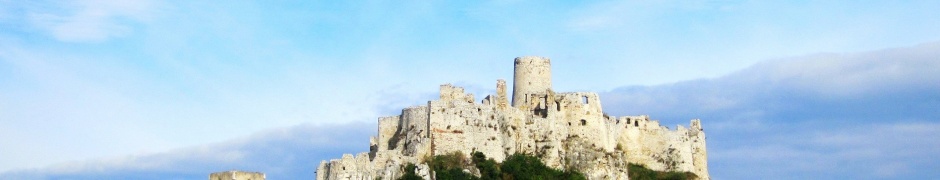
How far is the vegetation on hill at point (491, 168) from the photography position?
10119 cm

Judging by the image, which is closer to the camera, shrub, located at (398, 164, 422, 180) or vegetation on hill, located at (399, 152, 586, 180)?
shrub, located at (398, 164, 422, 180)

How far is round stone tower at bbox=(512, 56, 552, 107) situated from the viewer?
115438 mm

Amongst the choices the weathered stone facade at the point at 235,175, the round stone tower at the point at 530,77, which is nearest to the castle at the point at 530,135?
the round stone tower at the point at 530,77

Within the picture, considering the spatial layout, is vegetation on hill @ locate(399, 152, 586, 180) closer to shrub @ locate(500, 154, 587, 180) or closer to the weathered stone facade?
shrub @ locate(500, 154, 587, 180)

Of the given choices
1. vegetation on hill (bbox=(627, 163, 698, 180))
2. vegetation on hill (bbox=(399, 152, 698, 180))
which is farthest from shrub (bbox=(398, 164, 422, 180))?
vegetation on hill (bbox=(627, 163, 698, 180))

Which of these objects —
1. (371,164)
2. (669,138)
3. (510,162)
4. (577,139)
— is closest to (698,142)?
(669,138)

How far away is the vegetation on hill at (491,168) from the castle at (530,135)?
609 mm

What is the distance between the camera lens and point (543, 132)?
11075 centimetres

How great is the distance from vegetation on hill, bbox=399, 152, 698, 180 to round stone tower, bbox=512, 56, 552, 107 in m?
8.31

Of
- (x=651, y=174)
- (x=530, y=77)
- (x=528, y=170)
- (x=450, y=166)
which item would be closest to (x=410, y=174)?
(x=450, y=166)

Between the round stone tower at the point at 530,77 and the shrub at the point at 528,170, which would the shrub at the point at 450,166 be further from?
the round stone tower at the point at 530,77

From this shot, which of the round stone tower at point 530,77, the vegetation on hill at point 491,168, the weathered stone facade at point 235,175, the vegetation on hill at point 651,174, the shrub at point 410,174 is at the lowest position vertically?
the weathered stone facade at point 235,175

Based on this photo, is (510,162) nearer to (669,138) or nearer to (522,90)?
(522,90)

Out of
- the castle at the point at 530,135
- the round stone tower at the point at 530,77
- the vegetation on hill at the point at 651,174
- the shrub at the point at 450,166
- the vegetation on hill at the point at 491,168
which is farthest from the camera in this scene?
the vegetation on hill at the point at 651,174
